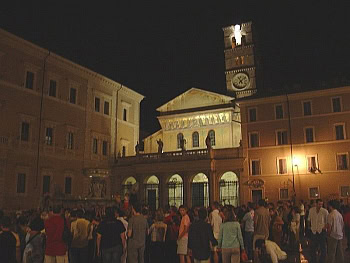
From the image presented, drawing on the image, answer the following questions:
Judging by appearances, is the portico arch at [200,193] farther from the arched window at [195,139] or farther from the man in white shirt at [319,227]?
the man in white shirt at [319,227]

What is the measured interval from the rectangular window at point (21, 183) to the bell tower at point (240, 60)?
1228 inches

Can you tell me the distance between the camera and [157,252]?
37.8 ft

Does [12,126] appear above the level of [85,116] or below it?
below

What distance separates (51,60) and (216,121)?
67.1 feet

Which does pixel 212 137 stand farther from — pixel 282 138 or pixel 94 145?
pixel 94 145

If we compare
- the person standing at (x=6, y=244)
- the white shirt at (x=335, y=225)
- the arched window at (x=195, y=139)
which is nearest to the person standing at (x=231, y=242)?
the white shirt at (x=335, y=225)

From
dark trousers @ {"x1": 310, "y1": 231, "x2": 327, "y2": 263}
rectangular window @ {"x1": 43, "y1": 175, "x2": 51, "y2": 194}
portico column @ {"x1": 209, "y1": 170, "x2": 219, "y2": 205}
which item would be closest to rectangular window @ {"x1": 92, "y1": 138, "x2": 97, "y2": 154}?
rectangular window @ {"x1": 43, "y1": 175, "x2": 51, "y2": 194}

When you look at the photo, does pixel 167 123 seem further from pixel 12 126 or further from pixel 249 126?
pixel 12 126

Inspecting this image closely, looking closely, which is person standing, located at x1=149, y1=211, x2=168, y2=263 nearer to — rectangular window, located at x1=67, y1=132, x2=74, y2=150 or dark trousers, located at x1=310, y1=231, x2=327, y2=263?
dark trousers, located at x1=310, y1=231, x2=327, y2=263

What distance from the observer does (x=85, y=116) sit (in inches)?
1436

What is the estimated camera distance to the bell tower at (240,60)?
52125 millimetres

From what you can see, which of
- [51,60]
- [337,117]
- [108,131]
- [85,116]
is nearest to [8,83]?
[51,60]

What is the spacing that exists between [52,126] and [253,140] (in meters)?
18.6

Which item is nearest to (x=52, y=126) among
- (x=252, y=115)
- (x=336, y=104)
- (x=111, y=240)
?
(x=252, y=115)
